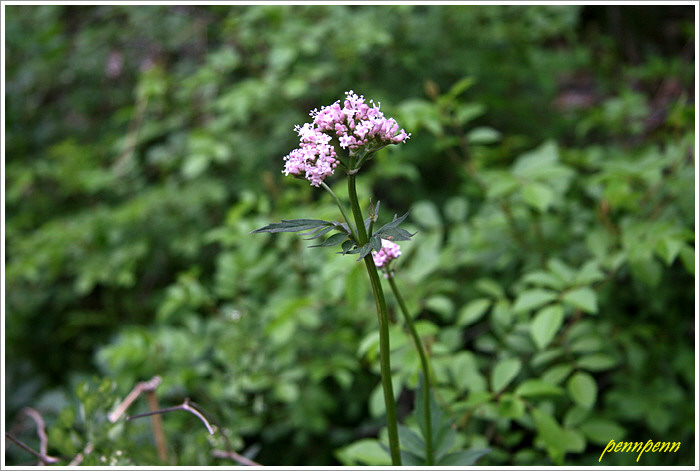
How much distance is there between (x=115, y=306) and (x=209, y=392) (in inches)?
43.8

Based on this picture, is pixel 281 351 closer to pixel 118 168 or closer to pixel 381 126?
pixel 381 126

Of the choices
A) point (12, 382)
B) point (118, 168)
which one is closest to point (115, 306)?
point (12, 382)

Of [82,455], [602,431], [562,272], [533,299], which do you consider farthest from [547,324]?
[82,455]

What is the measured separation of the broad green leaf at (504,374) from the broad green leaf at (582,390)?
0.15m

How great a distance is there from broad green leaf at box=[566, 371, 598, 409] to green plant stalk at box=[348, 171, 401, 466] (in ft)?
2.06

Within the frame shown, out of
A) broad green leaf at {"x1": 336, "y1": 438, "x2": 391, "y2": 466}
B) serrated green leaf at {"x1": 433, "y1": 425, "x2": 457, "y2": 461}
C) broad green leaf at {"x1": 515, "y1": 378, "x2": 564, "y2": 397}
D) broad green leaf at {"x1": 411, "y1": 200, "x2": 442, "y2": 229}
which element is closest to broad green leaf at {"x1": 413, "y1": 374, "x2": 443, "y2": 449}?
serrated green leaf at {"x1": 433, "y1": 425, "x2": 457, "y2": 461}

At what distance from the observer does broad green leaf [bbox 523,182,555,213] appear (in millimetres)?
1441

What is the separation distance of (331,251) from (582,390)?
2.60 ft

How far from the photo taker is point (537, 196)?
1.46 m

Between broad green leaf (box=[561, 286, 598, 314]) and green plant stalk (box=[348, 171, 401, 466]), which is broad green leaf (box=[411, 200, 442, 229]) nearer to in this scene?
broad green leaf (box=[561, 286, 598, 314])

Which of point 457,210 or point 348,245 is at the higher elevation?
point 457,210

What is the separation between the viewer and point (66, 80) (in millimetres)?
3049

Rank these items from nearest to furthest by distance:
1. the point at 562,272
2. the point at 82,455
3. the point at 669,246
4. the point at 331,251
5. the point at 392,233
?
the point at 392,233, the point at 82,455, the point at 669,246, the point at 562,272, the point at 331,251

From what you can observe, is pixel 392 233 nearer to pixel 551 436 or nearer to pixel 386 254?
pixel 386 254
